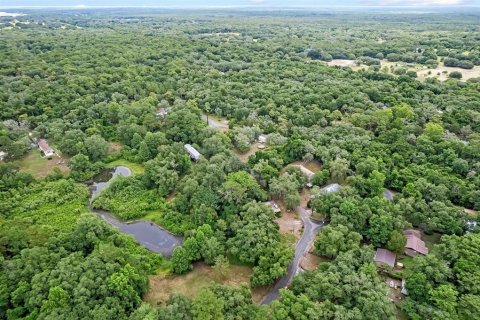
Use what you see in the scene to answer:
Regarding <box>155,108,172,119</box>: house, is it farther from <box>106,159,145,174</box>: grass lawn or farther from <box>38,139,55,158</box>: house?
<box>38,139,55,158</box>: house

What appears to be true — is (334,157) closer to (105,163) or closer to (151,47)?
(105,163)

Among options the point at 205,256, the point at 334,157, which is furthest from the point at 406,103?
the point at 205,256

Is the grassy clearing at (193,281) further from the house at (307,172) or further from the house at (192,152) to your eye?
the house at (192,152)

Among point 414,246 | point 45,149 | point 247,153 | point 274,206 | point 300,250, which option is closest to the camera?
point 414,246

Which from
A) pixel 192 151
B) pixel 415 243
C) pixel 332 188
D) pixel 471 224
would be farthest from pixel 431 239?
pixel 192 151

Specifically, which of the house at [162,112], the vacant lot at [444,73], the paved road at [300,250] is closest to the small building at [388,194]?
the paved road at [300,250]

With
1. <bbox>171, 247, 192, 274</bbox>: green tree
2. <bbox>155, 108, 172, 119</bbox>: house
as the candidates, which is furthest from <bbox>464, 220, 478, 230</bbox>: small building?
<bbox>155, 108, 172, 119</bbox>: house

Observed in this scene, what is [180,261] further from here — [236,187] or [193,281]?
[236,187]
